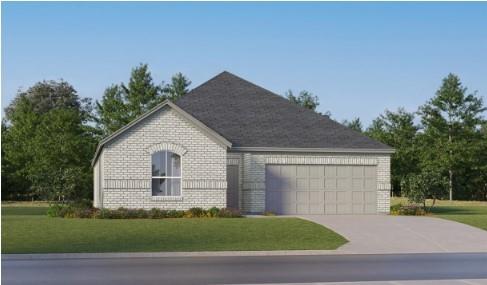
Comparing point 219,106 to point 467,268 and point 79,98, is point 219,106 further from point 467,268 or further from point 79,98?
point 79,98

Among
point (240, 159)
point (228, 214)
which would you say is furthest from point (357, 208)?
point (228, 214)

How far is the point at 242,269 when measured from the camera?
15.8 m

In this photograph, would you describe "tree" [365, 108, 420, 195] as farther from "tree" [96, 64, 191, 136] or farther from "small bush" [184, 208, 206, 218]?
"small bush" [184, 208, 206, 218]

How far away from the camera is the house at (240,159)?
1179 inches

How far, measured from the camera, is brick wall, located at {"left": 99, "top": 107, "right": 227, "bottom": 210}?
2973 cm

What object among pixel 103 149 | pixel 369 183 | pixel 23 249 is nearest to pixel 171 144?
pixel 103 149

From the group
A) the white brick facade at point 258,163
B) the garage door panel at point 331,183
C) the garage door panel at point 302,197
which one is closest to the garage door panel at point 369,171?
the white brick facade at point 258,163

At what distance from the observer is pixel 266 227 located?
25.0 meters

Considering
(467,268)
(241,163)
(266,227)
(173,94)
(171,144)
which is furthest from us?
(173,94)

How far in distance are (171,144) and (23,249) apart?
11233 millimetres

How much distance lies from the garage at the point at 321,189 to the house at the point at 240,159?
0.04 meters

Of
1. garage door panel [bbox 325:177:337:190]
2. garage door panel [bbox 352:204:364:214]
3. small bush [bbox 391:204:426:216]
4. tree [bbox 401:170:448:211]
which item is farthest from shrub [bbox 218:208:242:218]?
tree [bbox 401:170:448:211]

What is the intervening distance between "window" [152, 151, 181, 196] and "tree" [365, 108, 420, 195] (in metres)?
35.2

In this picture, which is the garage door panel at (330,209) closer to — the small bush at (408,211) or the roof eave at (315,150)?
the roof eave at (315,150)
